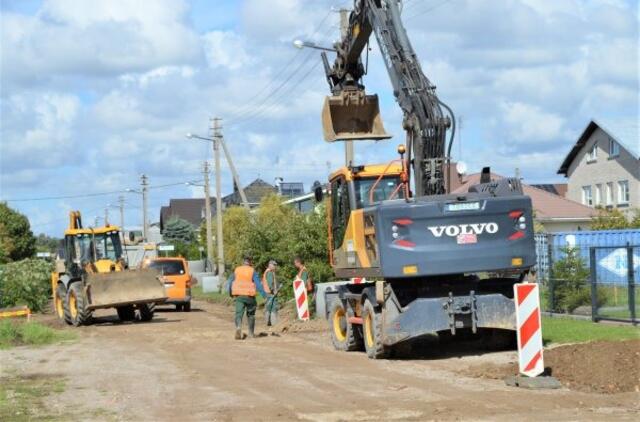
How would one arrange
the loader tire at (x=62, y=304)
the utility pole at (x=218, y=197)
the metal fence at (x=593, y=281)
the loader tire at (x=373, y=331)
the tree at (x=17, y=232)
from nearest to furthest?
the loader tire at (x=373, y=331), the metal fence at (x=593, y=281), the loader tire at (x=62, y=304), the utility pole at (x=218, y=197), the tree at (x=17, y=232)

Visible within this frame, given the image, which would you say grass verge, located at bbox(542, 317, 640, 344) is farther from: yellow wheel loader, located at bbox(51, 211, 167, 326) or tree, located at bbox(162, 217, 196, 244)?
tree, located at bbox(162, 217, 196, 244)

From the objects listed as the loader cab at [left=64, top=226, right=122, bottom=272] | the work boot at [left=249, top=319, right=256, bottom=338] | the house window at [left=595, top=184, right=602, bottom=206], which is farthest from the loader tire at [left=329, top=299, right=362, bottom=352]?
the house window at [left=595, top=184, right=602, bottom=206]

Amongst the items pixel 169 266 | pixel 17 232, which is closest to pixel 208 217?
pixel 169 266

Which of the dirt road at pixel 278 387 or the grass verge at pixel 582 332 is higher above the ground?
the grass verge at pixel 582 332

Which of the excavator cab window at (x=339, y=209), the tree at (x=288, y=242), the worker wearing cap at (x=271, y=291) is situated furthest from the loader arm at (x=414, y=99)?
the tree at (x=288, y=242)

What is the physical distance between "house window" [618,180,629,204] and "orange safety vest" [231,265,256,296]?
139 feet

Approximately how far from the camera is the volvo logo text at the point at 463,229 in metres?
15.0

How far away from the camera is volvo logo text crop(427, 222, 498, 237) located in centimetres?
1496

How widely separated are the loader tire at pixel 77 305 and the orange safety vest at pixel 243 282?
7.52 metres

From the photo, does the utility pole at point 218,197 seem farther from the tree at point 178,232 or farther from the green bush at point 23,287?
the tree at point 178,232

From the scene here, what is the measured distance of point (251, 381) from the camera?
1331cm

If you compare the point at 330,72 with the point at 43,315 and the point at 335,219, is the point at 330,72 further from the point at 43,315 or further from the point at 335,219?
the point at 43,315

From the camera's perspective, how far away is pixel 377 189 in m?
17.2

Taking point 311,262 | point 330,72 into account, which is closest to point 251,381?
point 330,72
